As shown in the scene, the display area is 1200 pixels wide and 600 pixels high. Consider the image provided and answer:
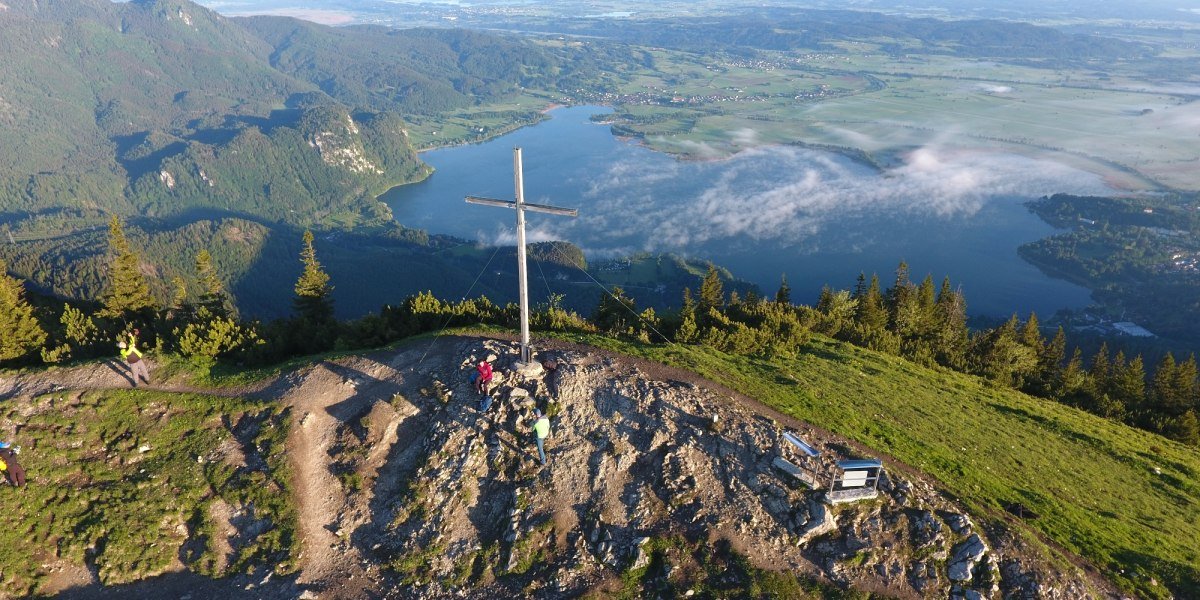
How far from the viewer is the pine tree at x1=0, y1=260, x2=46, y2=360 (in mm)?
32000

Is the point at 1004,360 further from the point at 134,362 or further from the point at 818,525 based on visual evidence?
the point at 134,362

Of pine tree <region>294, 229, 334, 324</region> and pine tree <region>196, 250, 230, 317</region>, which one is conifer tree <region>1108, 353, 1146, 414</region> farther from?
pine tree <region>196, 250, 230, 317</region>

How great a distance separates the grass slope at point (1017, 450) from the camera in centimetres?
2075

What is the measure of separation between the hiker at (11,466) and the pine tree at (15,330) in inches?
482

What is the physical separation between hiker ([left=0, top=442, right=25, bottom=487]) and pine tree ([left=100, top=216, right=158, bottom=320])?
21901 millimetres

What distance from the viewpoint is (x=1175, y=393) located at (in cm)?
4559

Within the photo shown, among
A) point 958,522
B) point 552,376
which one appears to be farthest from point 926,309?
point 552,376

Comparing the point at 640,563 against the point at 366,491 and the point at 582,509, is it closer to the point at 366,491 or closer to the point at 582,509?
the point at 582,509

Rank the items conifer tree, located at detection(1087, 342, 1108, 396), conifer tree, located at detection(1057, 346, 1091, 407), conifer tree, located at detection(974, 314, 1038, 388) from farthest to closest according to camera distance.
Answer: conifer tree, located at detection(1087, 342, 1108, 396) → conifer tree, located at detection(974, 314, 1038, 388) → conifer tree, located at detection(1057, 346, 1091, 407)

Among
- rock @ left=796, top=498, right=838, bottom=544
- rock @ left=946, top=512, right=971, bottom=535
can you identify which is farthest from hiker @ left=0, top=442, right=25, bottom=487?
rock @ left=946, top=512, right=971, bottom=535

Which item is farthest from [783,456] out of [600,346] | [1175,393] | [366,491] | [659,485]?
[1175,393]

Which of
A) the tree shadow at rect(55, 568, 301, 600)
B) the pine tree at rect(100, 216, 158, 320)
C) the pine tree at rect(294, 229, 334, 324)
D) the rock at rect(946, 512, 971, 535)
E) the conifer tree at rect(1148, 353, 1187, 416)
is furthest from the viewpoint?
the pine tree at rect(294, 229, 334, 324)

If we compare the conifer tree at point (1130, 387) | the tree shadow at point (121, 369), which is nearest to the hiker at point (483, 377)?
the tree shadow at point (121, 369)

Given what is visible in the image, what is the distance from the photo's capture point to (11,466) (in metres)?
22.8
